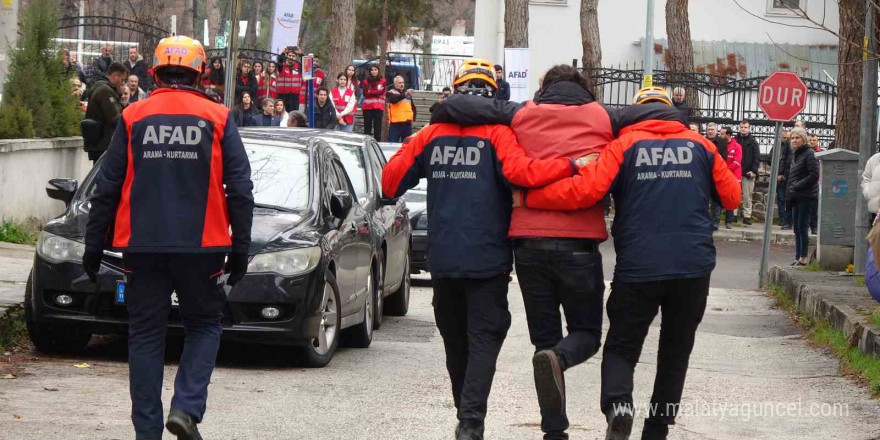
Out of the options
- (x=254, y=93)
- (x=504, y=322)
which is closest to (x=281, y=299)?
(x=504, y=322)

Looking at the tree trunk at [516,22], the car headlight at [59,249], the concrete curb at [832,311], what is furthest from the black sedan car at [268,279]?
the tree trunk at [516,22]

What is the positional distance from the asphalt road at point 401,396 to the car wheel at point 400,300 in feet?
3.96

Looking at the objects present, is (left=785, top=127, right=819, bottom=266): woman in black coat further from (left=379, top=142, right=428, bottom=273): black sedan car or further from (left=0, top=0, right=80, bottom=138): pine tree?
(left=0, top=0, right=80, bottom=138): pine tree

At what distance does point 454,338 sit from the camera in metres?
6.74

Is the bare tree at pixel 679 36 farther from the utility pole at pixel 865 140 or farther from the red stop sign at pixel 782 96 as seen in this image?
the utility pole at pixel 865 140

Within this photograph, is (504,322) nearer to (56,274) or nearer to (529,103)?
(529,103)

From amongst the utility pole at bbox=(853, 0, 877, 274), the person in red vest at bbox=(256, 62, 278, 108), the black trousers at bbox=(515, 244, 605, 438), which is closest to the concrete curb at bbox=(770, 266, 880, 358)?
the utility pole at bbox=(853, 0, 877, 274)

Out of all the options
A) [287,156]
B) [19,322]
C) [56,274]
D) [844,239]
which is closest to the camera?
[56,274]

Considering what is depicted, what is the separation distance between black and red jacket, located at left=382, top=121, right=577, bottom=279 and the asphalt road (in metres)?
1.13

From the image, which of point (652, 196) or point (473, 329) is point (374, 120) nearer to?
point (473, 329)

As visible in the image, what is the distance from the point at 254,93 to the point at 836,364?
18.5 meters

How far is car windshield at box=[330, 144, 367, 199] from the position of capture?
39.8ft

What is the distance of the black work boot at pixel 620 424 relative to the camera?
20.6 feet

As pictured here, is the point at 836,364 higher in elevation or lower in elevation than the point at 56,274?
lower
